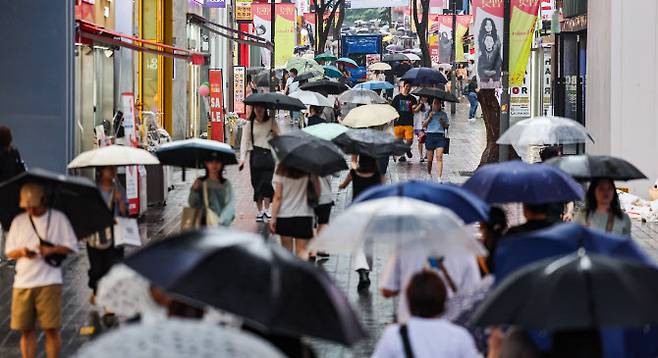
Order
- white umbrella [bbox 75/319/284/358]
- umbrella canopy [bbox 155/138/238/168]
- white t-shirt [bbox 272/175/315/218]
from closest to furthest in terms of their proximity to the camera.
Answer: white umbrella [bbox 75/319/284/358]
umbrella canopy [bbox 155/138/238/168]
white t-shirt [bbox 272/175/315/218]

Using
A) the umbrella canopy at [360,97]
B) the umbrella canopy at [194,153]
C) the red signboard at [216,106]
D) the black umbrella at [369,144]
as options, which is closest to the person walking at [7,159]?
the umbrella canopy at [194,153]

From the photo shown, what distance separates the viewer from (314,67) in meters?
36.8

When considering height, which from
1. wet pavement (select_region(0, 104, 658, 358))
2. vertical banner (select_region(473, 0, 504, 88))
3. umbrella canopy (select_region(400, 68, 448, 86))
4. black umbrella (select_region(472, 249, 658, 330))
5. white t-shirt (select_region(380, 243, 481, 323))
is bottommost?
wet pavement (select_region(0, 104, 658, 358))

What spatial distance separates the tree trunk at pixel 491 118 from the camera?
26672 mm

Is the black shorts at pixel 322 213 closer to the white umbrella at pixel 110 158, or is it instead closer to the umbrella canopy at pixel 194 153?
the umbrella canopy at pixel 194 153

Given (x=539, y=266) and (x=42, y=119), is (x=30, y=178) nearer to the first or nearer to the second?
(x=539, y=266)

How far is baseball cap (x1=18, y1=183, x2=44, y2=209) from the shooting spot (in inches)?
369

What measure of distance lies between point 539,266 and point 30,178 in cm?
455

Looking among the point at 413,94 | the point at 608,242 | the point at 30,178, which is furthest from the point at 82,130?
the point at 608,242

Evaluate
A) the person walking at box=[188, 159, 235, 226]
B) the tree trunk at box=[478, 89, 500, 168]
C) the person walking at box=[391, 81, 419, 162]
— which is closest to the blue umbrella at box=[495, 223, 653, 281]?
the person walking at box=[188, 159, 235, 226]

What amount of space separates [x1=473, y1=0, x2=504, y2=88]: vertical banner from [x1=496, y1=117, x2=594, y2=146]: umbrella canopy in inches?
375

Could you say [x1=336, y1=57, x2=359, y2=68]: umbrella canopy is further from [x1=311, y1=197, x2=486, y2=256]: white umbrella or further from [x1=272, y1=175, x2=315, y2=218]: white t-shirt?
[x1=311, y1=197, x2=486, y2=256]: white umbrella

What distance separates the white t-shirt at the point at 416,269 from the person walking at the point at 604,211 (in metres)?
2.27

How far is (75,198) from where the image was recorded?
31.3 feet
